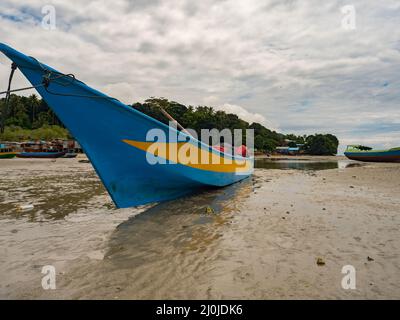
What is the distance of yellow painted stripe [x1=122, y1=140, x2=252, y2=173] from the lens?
6243 mm

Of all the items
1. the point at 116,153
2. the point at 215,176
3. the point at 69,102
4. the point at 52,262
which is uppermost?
the point at 69,102

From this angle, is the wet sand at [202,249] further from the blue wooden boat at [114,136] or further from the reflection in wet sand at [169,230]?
the blue wooden boat at [114,136]

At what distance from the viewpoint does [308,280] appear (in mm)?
2943

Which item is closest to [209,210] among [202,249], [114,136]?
[202,249]

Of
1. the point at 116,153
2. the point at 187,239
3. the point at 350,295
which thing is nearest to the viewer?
the point at 350,295

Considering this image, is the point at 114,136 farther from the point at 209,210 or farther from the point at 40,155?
the point at 40,155

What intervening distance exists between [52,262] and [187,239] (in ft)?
6.02

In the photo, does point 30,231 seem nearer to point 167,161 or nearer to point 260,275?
point 167,161

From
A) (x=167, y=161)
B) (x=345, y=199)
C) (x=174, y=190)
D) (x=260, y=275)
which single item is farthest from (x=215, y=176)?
(x=260, y=275)

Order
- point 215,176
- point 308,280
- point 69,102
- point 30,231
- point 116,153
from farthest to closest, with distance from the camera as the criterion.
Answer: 1. point 215,176
2. point 116,153
3. point 69,102
4. point 30,231
5. point 308,280

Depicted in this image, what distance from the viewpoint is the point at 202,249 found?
12.9 ft

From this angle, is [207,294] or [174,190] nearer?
[207,294]

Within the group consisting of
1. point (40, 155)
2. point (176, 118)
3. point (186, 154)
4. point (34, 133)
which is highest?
point (176, 118)

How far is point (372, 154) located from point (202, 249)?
100 ft
